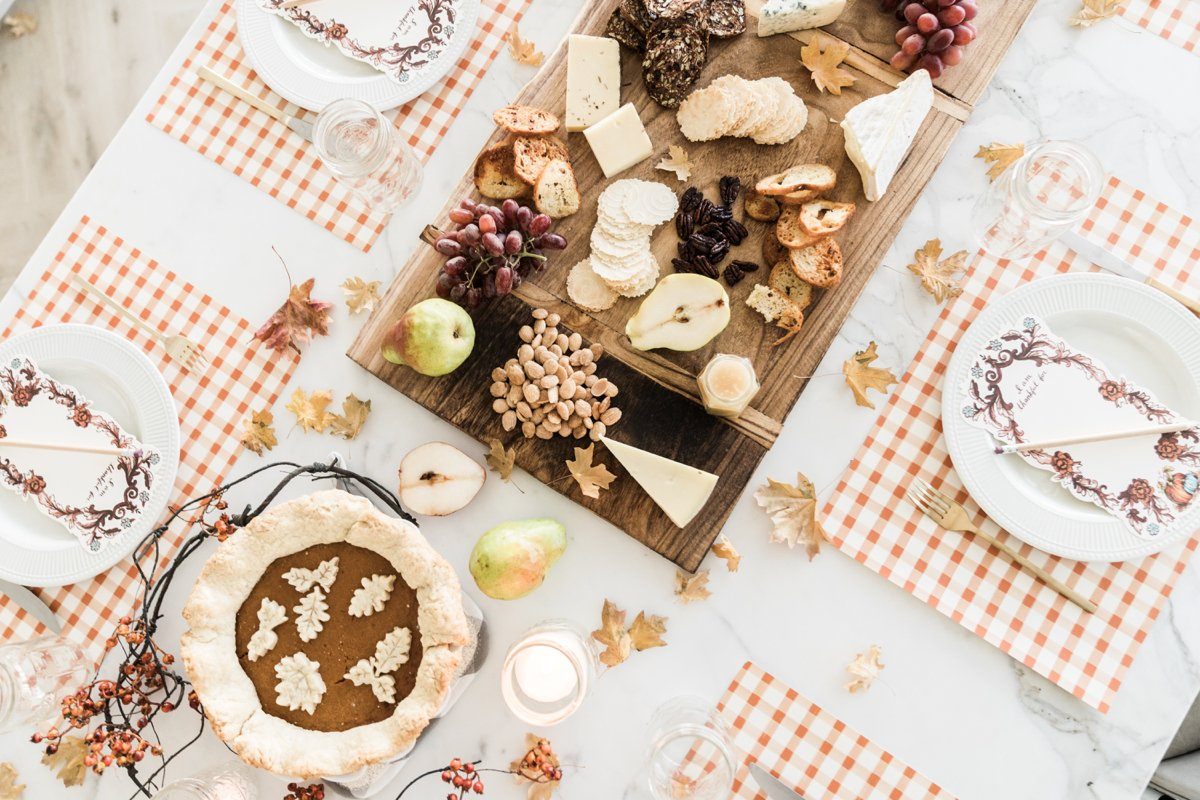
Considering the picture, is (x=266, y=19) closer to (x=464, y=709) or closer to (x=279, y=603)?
(x=279, y=603)

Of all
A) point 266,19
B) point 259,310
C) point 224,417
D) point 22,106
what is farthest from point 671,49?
point 22,106

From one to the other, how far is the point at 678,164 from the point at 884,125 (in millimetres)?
433

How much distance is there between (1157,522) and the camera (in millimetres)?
1640

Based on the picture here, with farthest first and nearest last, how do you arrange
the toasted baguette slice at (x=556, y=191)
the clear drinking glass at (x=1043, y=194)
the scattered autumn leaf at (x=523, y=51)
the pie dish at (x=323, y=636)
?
the scattered autumn leaf at (x=523, y=51) < the toasted baguette slice at (x=556, y=191) < the clear drinking glass at (x=1043, y=194) < the pie dish at (x=323, y=636)

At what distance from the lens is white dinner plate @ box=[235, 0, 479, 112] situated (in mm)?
1834

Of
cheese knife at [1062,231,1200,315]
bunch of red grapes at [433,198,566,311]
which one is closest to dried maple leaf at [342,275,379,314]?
bunch of red grapes at [433,198,566,311]

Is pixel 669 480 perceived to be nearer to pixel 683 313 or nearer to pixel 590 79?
pixel 683 313

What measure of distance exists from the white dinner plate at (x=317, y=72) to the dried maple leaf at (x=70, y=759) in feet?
4.88

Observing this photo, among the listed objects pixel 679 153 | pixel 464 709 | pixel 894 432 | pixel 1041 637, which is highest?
pixel 679 153

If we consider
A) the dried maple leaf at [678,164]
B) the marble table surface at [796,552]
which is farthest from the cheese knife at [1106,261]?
the dried maple leaf at [678,164]

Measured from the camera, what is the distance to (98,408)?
1817mm

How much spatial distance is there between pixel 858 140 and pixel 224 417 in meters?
1.51

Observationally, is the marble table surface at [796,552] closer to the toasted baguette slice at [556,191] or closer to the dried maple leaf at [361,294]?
the dried maple leaf at [361,294]

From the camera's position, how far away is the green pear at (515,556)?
166 centimetres
